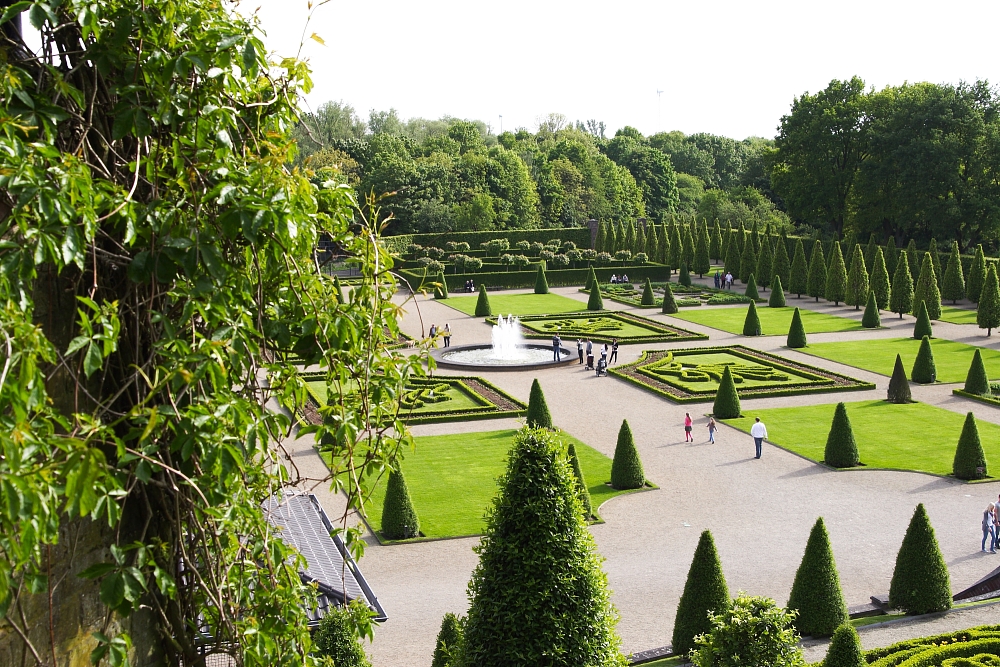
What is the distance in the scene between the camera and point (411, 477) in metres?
22.8

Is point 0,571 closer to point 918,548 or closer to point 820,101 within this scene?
point 918,548

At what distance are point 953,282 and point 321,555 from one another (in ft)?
133

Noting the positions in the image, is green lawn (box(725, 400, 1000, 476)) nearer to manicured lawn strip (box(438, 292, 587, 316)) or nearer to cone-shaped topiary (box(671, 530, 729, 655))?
cone-shaped topiary (box(671, 530, 729, 655))

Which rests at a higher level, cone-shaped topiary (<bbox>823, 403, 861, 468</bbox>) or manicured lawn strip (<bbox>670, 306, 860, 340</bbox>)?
manicured lawn strip (<bbox>670, 306, 860, 340</bbox>)

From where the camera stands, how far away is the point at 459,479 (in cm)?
2250

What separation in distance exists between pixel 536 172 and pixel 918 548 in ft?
250

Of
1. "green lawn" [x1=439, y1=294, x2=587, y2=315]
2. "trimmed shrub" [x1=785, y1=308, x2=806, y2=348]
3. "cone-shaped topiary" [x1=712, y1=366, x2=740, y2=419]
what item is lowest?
"cone-shaped topiary" [x1=712, y1=366, x2=740, y2=419]

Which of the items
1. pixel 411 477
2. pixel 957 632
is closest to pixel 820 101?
pixel 411 477

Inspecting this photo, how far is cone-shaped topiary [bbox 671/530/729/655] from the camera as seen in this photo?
46.6 ft

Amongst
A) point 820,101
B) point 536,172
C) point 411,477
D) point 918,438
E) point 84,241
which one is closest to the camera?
point 84,241

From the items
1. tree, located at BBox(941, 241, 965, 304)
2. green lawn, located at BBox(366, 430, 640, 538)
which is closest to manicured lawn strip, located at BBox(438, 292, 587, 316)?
tree, located at BBox(941, 241, 965, 304)

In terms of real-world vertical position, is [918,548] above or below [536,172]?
below

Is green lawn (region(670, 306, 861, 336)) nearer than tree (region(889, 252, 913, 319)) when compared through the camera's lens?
Yes

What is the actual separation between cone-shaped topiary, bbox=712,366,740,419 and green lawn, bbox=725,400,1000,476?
29cm
